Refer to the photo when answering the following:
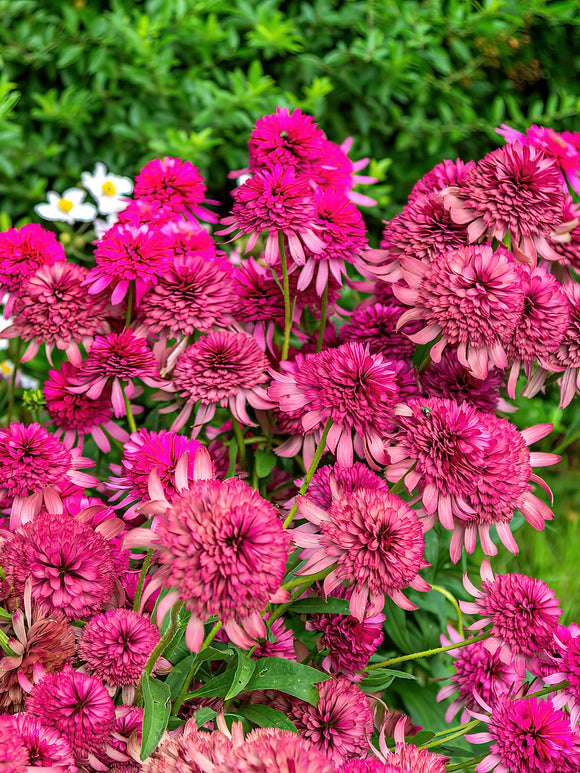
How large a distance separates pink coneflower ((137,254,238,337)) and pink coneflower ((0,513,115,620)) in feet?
1.02

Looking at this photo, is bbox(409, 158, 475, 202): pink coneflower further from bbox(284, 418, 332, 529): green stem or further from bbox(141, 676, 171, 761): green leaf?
bbox(141, 676, 171, 761): green leaf

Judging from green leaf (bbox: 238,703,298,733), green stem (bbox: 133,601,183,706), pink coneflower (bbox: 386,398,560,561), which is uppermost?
pink coneflower (bbox: 386,398,560,561)

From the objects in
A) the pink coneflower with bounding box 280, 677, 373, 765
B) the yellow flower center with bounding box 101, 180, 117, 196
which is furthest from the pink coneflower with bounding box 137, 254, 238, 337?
the yellow flower center with bounding box 101, 180, 117, 196

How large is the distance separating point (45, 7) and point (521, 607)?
2291 mm

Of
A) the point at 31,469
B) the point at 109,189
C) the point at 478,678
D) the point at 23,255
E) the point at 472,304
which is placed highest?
the point at 472,304

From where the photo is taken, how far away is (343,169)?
112 cm

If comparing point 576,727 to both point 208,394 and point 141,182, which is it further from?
point 141,182

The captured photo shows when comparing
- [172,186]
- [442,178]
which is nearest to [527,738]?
[442,178]

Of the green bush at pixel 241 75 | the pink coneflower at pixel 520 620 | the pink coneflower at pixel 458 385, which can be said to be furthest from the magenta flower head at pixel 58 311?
the green bush at pixel 241 75

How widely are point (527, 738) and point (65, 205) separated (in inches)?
56.9

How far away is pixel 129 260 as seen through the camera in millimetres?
982

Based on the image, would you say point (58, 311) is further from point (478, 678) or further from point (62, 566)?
point (478, 678)

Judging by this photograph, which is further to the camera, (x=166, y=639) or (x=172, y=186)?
(x=172, y=186)

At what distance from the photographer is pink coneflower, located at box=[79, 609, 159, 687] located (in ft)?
2.58
